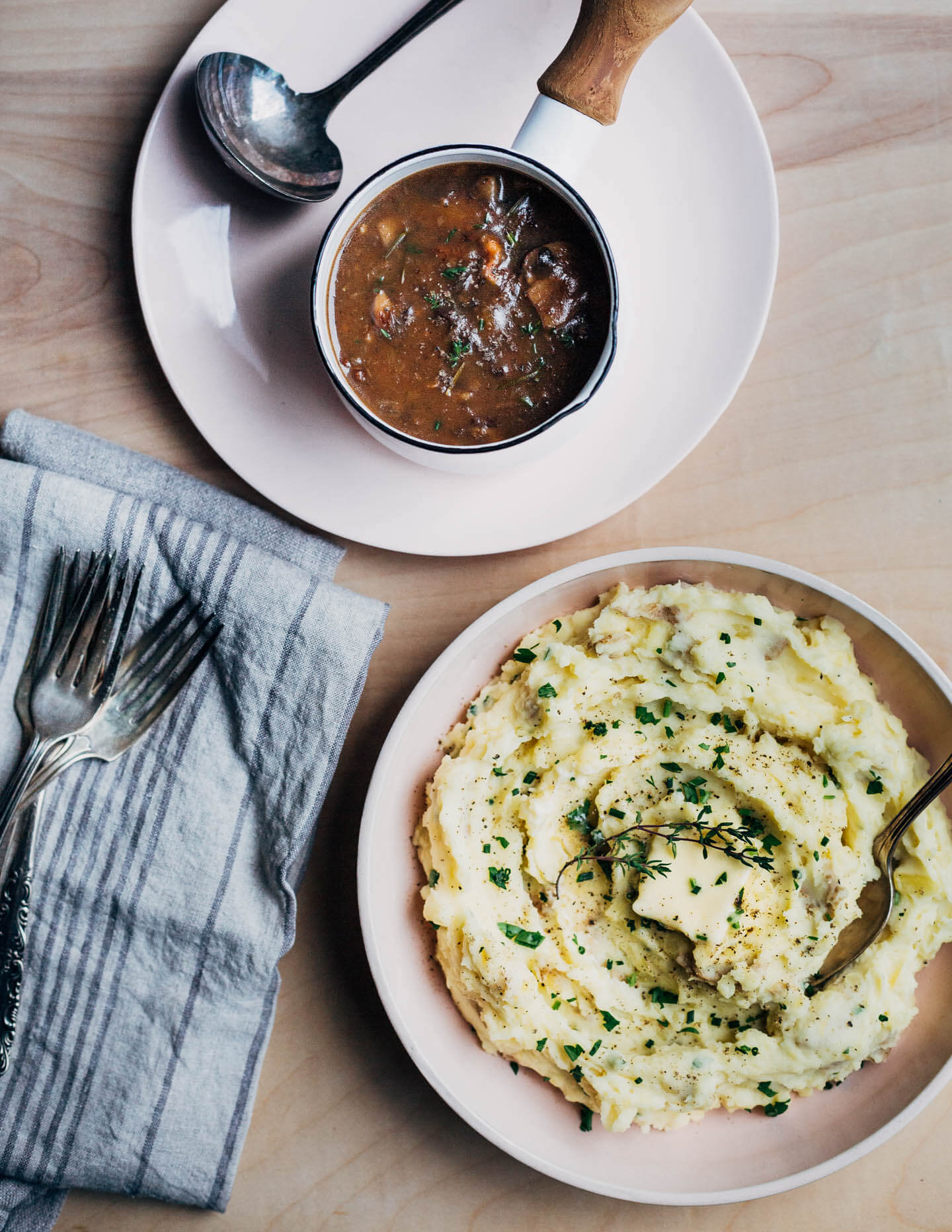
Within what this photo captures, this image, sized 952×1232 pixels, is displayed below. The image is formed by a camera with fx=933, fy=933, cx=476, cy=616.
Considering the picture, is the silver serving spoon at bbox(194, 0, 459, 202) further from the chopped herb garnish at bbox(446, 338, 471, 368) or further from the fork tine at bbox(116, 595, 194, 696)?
the fork tine at bbox(116, 595, 194, 696)

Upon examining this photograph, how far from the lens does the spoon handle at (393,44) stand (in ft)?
7.53

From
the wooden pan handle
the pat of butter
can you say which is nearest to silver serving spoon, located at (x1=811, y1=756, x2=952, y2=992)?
the pat of butter

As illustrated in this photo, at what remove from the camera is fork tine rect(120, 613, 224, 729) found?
8.11 ft

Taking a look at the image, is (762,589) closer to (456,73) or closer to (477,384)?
(477,384)

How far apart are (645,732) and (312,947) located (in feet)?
3.61

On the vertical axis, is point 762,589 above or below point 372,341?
below

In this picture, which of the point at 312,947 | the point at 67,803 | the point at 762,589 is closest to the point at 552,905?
the point at 312,947

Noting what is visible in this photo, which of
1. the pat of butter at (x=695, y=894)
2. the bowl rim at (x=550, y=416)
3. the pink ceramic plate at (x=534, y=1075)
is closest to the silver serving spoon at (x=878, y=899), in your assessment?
the pink ceramic plate at (x=534, y=1075)

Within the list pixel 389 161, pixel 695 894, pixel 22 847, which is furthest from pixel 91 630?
pixel 695 894

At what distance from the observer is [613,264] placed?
2139 mm

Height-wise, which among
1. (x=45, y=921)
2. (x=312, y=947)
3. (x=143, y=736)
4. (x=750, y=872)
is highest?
(x=750, y=872)

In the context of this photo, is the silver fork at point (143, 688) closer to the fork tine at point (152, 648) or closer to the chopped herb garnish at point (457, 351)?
the fork tine at point (152, 648)

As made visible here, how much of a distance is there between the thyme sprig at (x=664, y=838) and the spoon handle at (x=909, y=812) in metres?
0.26

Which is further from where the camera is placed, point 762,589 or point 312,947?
point 312,947
